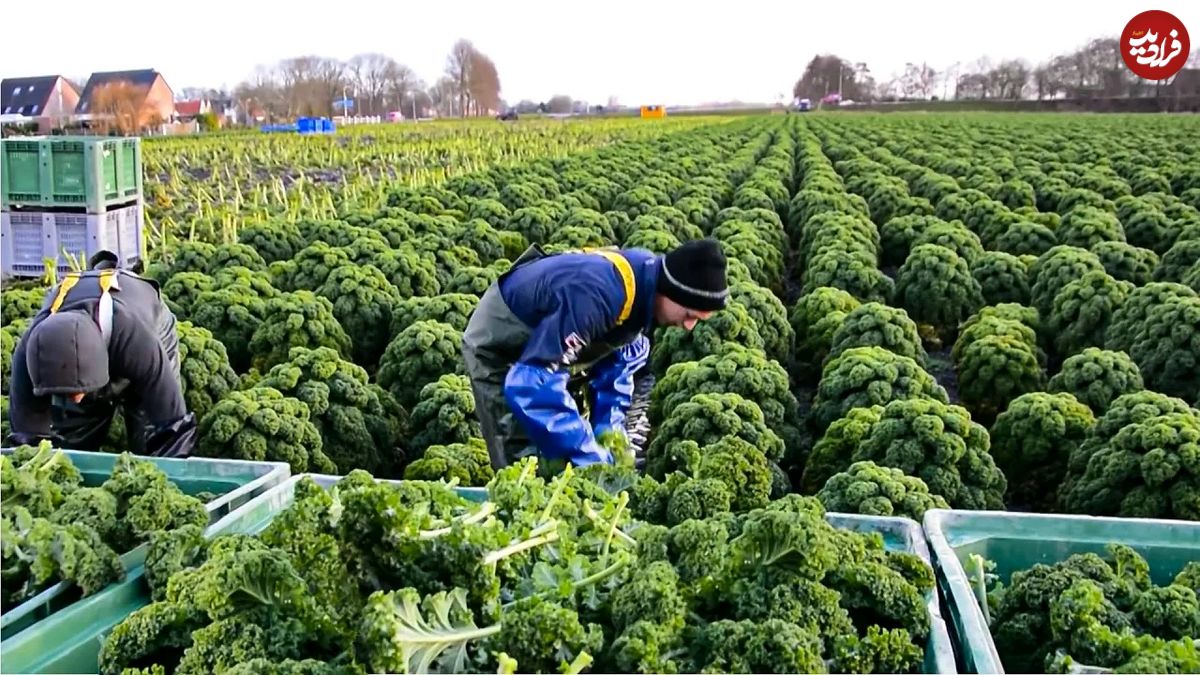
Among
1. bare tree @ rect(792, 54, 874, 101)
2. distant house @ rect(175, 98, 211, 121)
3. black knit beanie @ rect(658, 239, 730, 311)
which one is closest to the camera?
black knit beanie @ rect(658, 239, 730, 311)

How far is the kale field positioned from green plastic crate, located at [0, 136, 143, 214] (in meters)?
1.08

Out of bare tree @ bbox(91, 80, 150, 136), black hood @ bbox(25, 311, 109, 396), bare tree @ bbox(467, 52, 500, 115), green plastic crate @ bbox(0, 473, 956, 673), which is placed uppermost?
bare tree @ bbox(467, 52, 500, 115)

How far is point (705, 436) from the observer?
541 cm

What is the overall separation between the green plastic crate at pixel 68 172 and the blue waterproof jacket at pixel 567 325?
7490mm

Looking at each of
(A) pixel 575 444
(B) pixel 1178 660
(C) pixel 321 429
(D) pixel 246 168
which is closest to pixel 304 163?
(D) pixel 246 168

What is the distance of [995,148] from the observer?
83.8ft

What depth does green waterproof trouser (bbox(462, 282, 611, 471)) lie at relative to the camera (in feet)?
14.3

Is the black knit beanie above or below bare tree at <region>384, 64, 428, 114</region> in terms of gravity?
below

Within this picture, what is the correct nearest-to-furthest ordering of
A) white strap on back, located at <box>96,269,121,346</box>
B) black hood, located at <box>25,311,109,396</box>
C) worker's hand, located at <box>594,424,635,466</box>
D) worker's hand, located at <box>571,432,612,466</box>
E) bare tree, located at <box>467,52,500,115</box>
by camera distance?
1. worker's hand, located at <box>594,424,635,466</box>
2. worker's hand, located at <box>571,432,612,466</box>
3. black hood, located at <box>25,311,109,396</box>
4. white strap on back, located at <box>96,269,121,346</box>
5. bare tree, located at <box>467,52,500,115</box>

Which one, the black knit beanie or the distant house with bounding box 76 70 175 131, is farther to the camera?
the distant house with bounding box 76 70 175 131

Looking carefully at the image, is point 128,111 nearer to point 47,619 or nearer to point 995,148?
point 995,148

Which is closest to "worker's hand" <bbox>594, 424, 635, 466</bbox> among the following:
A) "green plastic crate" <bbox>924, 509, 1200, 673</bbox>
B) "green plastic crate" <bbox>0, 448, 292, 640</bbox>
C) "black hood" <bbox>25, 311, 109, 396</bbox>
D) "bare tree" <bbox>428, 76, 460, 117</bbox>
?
"green plastic crate" <bbox>924, 509, 1200, 673</bbox>

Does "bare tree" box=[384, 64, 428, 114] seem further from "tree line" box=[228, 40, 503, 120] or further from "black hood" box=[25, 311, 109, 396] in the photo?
"black hood" box=[25, 311, 109, 396]

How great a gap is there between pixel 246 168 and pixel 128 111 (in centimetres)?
1319
